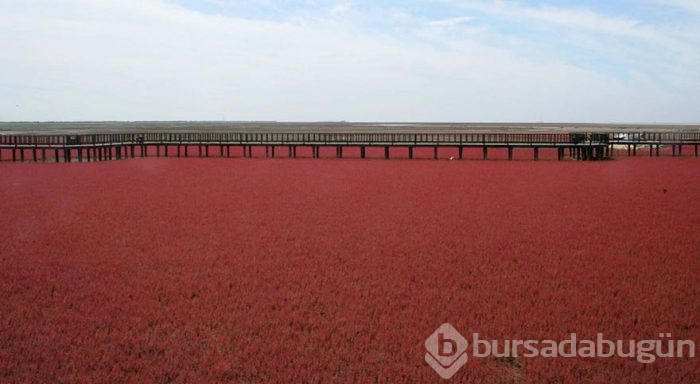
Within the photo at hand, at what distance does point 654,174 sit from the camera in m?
32.3

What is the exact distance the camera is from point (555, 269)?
12125mm

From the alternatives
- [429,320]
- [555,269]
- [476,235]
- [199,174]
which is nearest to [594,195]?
[476,235]

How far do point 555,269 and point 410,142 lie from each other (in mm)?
35267

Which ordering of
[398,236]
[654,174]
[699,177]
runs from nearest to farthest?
1. [398,236]
2. [699,177]
3. [654,174]

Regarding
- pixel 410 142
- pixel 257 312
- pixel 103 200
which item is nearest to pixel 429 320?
pixel 257 312

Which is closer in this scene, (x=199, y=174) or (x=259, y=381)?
(x=259, y=381)

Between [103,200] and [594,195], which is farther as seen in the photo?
[594,195]

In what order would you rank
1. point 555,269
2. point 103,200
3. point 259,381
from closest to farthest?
point 259,381 → point 555,269 → point 103,200

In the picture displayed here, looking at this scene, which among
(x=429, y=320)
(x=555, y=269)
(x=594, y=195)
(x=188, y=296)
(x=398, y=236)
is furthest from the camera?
(x=594, y=195)

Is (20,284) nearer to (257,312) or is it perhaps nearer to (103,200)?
(257,312)

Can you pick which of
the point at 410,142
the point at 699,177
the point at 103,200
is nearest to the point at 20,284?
the point at 103,200

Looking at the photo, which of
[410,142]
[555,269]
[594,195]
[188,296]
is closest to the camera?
[188,296]

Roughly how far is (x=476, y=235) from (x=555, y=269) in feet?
11.1

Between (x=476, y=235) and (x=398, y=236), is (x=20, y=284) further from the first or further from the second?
(x=476, y=235)
